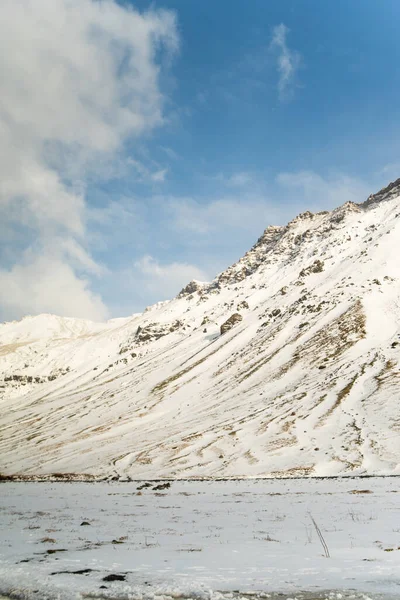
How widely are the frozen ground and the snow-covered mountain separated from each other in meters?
19.5

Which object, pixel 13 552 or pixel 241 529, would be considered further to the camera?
pixel 241 529

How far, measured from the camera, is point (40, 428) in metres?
102

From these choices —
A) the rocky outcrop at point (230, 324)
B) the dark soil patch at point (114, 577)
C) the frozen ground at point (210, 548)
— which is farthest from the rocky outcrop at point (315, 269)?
the dark soil patch at point (114, 577)

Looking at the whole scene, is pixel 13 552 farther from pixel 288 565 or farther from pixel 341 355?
pixel 341 355

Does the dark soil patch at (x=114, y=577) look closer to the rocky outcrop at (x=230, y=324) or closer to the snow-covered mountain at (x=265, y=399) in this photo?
the snow-covered mountain at (x=265, y=399)

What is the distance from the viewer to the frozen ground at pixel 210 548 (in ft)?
22.9

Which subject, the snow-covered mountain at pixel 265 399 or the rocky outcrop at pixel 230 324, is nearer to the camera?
the snow-covered mountain at pixel 265 399

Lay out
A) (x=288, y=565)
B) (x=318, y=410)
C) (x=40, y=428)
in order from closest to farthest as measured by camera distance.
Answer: (x=288, y=565) → (x=318, y=410) → (x=40, y=428)

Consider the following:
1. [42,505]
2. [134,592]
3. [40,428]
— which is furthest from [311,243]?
[134,592]

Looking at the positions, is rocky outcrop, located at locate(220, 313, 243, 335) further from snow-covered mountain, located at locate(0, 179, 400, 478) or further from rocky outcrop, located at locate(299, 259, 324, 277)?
rocky outcrop, located at locate(299, 259, 324, 277)

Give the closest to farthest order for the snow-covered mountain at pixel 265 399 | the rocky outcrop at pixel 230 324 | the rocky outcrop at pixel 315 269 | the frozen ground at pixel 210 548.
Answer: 1. the frozen ground at pixel 210 548
2. the snow-covered mountain at pixel 265 399
3. the rocky outcrop at pixel 230 324
4. the rocky outcrop at pixel 315 269

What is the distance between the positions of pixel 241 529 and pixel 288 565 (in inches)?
233

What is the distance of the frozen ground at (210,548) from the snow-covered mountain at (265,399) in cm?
1949

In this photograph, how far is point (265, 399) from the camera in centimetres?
6825
